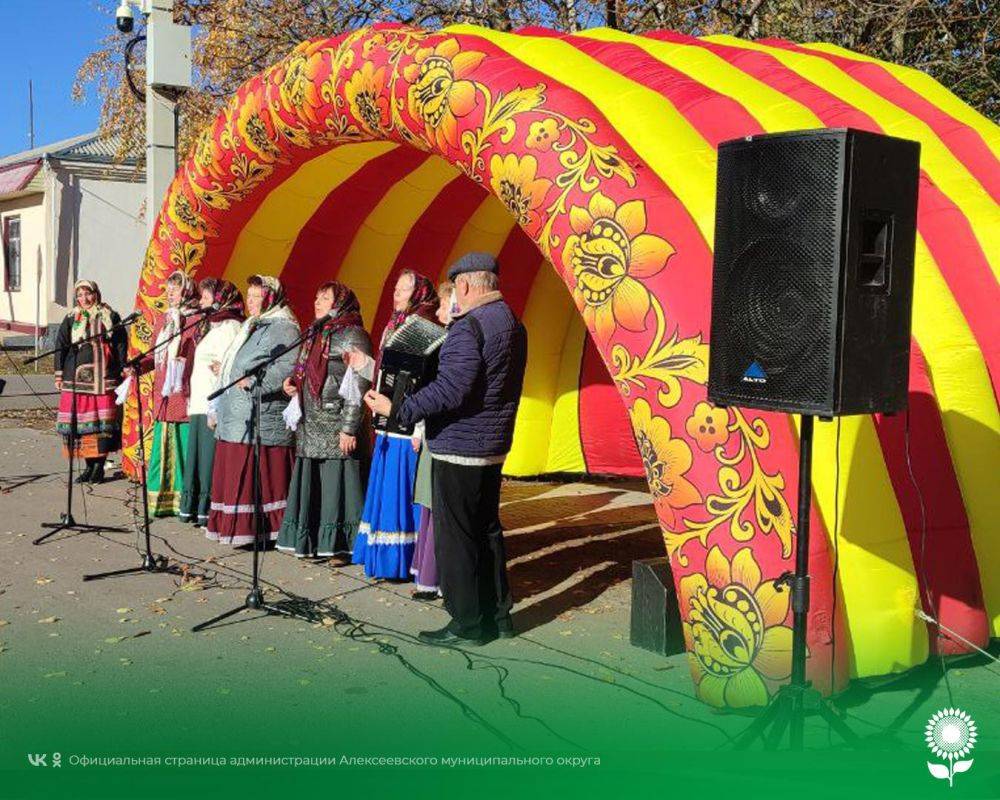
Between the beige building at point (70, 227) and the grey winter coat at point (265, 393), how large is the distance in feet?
59.0

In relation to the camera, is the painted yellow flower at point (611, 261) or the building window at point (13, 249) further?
the building window at point (13, 249)

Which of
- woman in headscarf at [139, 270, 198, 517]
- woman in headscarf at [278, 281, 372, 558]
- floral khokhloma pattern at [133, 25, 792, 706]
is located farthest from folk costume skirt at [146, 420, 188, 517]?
floral khokhloma pattern at [133, 25, 792, 706]

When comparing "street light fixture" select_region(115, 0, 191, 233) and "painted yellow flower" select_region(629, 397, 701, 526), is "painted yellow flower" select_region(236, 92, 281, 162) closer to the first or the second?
"street light fixture" select_region(115, 0, 191, 233)

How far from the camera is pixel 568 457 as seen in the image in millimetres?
10250

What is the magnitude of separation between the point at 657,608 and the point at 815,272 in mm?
2043

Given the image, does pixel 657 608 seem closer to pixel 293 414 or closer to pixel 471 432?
pixel 471 432

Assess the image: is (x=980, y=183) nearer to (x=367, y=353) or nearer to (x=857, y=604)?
(x=857, y=604)

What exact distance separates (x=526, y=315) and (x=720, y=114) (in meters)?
4.51

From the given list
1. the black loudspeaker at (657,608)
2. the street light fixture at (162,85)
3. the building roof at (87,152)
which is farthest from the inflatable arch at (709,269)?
the building roof at (87,152)

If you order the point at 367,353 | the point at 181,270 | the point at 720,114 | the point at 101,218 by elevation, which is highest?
the point at 101,218

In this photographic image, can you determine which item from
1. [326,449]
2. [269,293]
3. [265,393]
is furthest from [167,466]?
[326,449]

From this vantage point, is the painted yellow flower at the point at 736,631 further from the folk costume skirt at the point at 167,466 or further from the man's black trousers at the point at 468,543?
the folk costume skirt at the point at 167,466

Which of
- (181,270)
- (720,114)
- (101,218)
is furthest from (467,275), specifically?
(101,218)

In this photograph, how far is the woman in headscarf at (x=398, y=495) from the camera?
644 centimetres
